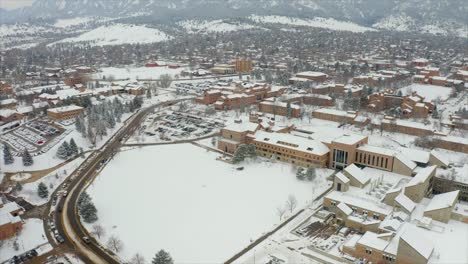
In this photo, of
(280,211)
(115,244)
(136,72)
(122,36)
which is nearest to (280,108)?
(280,211)

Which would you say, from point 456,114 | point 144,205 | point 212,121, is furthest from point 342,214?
point 456,114

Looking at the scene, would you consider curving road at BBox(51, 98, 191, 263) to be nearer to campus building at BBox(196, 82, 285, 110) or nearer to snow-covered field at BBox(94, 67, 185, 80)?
campus building at BBox(196, 82, 285, 110)

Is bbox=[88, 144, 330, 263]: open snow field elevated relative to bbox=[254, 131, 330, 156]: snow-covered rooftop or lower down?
lower down

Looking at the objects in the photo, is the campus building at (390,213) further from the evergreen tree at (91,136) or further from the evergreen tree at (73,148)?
the evergreen tree at (91,136)

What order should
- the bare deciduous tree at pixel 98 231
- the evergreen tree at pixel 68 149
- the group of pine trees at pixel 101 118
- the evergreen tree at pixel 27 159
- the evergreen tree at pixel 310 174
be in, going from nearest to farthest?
the bare deciduous tree at pixel 98 231, the evergreen tree at pixel 310 174, the evergreen tree at pixel 27 159, the evergreen tree at pixel 68 149, the group of pine trees at pixel 101 118

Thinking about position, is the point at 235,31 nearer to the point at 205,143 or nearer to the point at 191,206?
the point at 205,143

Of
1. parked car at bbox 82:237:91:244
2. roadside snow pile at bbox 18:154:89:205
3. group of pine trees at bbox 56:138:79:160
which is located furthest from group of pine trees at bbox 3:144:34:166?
parked car at bbox 82:237:91:244

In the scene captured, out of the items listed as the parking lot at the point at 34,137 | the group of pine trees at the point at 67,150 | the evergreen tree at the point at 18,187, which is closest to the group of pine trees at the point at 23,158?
the parking lot at the point at 34,137
